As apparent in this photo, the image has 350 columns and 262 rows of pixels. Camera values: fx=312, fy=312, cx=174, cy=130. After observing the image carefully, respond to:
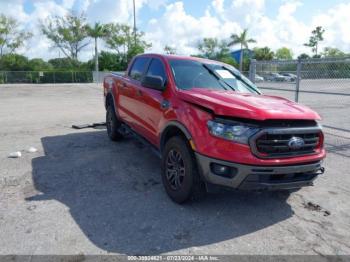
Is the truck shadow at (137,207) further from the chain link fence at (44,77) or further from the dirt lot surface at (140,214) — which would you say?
the chain link fence at (44,77)

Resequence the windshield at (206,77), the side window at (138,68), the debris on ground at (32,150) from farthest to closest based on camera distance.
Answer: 1. the debris on ground at (32,150)
2. the side window at (138,68)
3. the windshield at (206,77)

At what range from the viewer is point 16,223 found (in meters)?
3.42

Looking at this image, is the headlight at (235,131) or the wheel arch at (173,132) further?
the wheel arch at (173,132)

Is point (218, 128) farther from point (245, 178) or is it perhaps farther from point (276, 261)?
point (276, 261)

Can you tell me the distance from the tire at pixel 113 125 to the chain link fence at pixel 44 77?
136 feet

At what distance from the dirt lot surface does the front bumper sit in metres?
0.51

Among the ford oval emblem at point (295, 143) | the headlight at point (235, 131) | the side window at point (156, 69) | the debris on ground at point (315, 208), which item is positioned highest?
the side window at point (156, 69)

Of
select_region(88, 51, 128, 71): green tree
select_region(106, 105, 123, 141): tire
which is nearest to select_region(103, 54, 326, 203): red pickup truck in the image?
select_region(106, 105, 123, 141): tire

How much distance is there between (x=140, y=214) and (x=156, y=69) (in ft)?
7.93

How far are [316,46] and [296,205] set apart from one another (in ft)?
285

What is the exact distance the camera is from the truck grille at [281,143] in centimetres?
327

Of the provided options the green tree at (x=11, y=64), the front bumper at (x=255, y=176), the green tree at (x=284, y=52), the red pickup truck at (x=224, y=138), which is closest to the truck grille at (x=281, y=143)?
the red pickup truck at (x=224, y=138)

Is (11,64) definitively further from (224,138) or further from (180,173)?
(224,138)

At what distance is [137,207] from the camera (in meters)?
3.88
